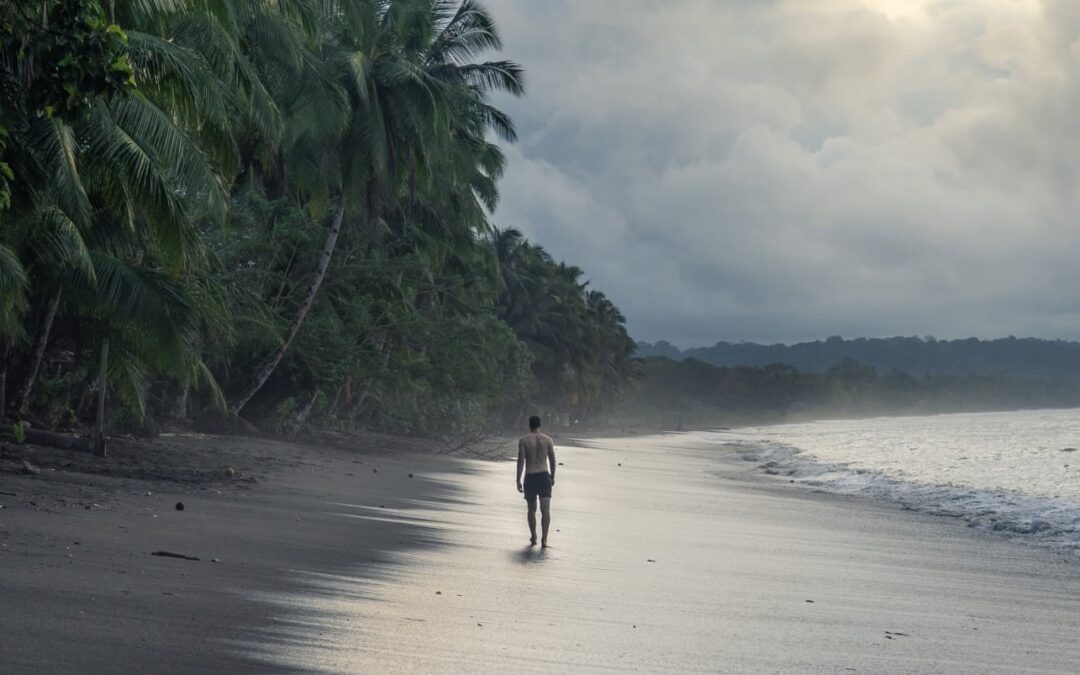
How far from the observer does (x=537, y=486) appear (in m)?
11.6

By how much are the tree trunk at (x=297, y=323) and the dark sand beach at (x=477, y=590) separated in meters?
10.3

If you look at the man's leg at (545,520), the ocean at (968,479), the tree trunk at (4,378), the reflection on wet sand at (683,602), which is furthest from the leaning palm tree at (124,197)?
the ocean at (968,479)

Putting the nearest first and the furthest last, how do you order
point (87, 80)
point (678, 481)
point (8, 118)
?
point (87, 80) → point (8, 118) → point (678, 481)

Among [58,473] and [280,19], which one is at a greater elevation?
[280,19]

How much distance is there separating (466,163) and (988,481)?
48.2 ft

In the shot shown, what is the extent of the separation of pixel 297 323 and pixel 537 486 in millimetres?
14800

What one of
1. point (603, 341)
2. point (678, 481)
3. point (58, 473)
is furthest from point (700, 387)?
point (58, 473)

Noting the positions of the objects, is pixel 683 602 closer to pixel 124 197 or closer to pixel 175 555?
pixel 175 555

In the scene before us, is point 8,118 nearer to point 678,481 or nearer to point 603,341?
point 678,481

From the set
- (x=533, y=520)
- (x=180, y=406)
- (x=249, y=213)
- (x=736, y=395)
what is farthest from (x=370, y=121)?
(x=736, y=395)

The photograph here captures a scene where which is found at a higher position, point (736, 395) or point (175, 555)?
point (736, 395)

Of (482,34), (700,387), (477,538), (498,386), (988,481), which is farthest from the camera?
(700,387)

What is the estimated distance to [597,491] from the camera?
19969 mm

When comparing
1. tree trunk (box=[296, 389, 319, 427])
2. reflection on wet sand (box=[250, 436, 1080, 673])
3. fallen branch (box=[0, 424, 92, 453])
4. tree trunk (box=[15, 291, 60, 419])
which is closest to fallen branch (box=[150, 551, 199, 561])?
reflection on wet sand (box=[250, 436, 1080, 673])
